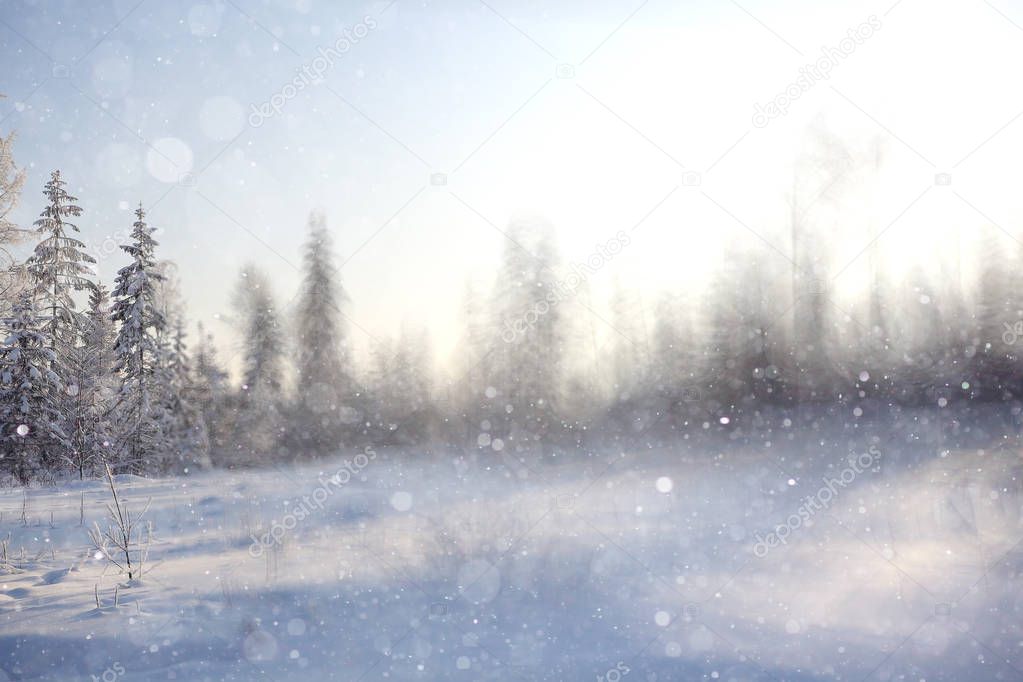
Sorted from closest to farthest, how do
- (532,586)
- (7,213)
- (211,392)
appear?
(532,586) → (7,213) → (211,392)

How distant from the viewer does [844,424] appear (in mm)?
20250

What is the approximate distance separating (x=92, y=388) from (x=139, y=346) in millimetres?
3452

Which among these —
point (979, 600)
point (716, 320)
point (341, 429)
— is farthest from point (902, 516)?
point (341, 429)

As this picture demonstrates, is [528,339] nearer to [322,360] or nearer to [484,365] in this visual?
[484,365]

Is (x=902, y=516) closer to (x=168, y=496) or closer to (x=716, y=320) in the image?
(x=716, y=320)

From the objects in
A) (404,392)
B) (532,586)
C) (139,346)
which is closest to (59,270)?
(139,346)

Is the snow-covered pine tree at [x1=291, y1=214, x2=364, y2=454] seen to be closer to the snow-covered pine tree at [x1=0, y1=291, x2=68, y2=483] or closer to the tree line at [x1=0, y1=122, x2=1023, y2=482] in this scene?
the tree line at [x1=0, y1=122, x2=1023, y2=482]

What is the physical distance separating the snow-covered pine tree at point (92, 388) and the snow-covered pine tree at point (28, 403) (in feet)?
3.58

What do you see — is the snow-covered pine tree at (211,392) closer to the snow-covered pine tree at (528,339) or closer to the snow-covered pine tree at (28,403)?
the snow-covered pine tree at (28,403)

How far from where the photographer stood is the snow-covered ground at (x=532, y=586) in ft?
22.5

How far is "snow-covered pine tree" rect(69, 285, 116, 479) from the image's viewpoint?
79.3 feet

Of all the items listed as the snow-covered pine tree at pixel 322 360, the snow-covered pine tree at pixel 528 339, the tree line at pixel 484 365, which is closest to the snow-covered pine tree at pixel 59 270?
the tree line at pixel 484 365

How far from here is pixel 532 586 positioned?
9.12 metres

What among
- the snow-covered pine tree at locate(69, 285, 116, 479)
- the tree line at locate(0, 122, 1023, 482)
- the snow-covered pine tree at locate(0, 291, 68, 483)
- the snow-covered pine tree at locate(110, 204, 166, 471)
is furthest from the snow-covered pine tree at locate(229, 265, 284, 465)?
the snow-covered pine tree at locate(0, 291, 68, 483)
